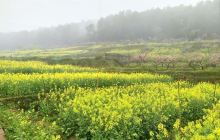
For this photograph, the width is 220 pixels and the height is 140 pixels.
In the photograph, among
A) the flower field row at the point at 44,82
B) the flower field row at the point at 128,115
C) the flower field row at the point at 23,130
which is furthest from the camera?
the flower field row at the point at 44,82

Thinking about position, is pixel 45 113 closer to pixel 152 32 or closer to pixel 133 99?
pixel 133 99

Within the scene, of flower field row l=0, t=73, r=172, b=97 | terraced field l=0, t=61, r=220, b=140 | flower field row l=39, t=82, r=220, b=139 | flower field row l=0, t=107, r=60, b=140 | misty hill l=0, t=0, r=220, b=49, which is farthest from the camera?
misty hill l=0, t=0, r=220, b=49

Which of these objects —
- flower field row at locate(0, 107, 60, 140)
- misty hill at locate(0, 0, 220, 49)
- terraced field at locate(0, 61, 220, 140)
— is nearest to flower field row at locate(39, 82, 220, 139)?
terraced field at locate(0, 61, 220, 140)

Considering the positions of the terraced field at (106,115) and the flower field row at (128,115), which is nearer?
the terraced field at (106,115)

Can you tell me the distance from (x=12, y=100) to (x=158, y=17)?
515ft

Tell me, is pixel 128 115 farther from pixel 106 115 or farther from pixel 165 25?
pixel 165 25

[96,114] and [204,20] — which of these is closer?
[96,114]

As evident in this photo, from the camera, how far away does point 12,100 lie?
23.3 m

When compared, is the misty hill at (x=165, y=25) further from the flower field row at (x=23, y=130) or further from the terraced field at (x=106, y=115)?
the flower field row at (x=23, y=130)

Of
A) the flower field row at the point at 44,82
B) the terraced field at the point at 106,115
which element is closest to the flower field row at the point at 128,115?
the terraced field at the point at 106,115

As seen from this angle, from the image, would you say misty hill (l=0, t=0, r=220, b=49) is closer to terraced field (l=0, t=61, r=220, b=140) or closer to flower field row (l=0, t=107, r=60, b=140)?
terraced field (l=0, t=61, r=220, b=140)

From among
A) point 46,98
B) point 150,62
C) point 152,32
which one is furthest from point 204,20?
point 46,98

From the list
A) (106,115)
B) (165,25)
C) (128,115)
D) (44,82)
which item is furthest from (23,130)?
(165,25)

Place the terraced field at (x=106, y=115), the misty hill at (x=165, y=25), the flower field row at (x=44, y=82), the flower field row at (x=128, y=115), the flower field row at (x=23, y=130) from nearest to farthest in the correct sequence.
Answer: the flower field row at (x=23, y=130), the terraced field at (x=106, y=115), the flower field row at (x=128, y=115), the flower field row at (x=44, y=82), the misty hill at (x=165, y=25)
